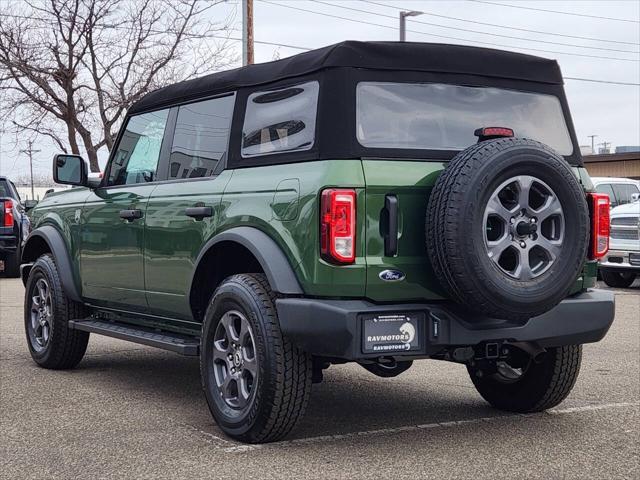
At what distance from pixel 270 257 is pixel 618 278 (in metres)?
12.3

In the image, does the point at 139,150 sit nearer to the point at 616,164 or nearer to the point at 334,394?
the point at 334,394

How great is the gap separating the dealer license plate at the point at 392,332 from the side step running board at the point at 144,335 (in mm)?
1293

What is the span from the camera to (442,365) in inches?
300

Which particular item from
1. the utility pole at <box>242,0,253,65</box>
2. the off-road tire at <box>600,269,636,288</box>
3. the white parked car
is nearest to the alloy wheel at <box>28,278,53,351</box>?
the white parked car

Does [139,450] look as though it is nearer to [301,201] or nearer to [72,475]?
[72,475]

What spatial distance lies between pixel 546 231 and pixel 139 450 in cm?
222

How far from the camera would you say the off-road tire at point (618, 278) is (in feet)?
52.3

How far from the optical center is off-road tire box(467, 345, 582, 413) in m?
5.55

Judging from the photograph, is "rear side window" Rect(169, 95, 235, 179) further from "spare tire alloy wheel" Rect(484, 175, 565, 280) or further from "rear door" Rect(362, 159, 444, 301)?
"spare tire alloy wheel" Rect(484, 175, 565, 280)

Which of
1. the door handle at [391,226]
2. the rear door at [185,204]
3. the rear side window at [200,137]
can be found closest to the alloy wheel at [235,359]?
the rear door at [185,204]

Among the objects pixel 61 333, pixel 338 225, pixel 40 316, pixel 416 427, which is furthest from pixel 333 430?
pixel 40 316

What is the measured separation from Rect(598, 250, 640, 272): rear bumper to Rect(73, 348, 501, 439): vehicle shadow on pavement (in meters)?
8.13

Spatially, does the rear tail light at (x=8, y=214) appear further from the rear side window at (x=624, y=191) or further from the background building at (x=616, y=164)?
the background building at (x=616, y=164)

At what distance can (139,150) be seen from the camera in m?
6.72
